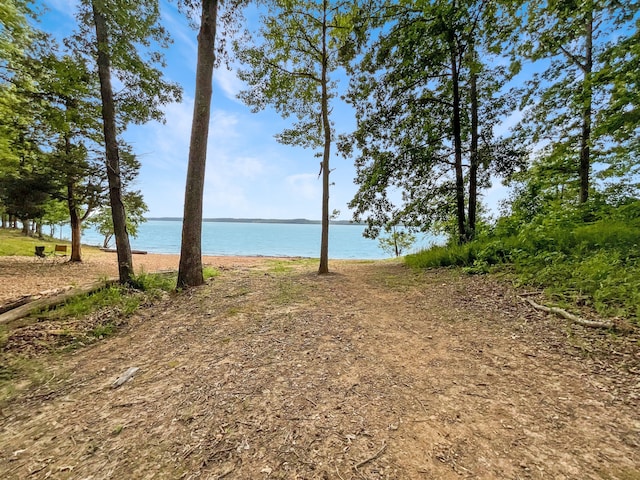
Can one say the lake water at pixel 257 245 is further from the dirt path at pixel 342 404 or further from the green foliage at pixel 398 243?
the dirt path at pixel 342 404

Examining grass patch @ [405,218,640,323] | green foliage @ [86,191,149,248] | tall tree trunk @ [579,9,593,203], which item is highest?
tall tree trunk @ [579,9,593,203]

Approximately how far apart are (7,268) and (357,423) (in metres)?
13.4

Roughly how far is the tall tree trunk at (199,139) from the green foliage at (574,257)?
605 cm

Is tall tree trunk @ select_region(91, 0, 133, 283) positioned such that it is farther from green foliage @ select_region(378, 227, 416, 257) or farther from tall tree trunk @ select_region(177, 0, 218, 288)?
green foliage @ select_region(378, 227, 416, 257)

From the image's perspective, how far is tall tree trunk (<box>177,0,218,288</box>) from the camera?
5.64 m

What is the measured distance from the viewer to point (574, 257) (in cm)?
433

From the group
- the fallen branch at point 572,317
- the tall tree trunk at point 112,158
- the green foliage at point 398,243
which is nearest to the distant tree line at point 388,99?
the tall tree trunk at point 112,158

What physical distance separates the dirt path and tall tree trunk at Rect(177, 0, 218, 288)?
2.39m

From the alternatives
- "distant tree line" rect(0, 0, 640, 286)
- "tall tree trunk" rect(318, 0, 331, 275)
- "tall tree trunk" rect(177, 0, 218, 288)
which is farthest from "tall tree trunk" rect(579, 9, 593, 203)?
"tall tree trunk" rect(177, 0, 218, 288)

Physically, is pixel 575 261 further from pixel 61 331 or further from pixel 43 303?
pixel 43 303

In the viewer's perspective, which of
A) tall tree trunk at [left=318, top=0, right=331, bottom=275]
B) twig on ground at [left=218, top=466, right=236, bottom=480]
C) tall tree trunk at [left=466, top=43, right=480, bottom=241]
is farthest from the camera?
tall tree trunk at [left=318, top=0, right=331, bottom=275]

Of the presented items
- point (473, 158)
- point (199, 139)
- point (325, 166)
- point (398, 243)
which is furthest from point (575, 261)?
point (398, 243)

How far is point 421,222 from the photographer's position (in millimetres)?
9047

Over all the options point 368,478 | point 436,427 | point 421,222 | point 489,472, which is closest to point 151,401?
point 368,478
